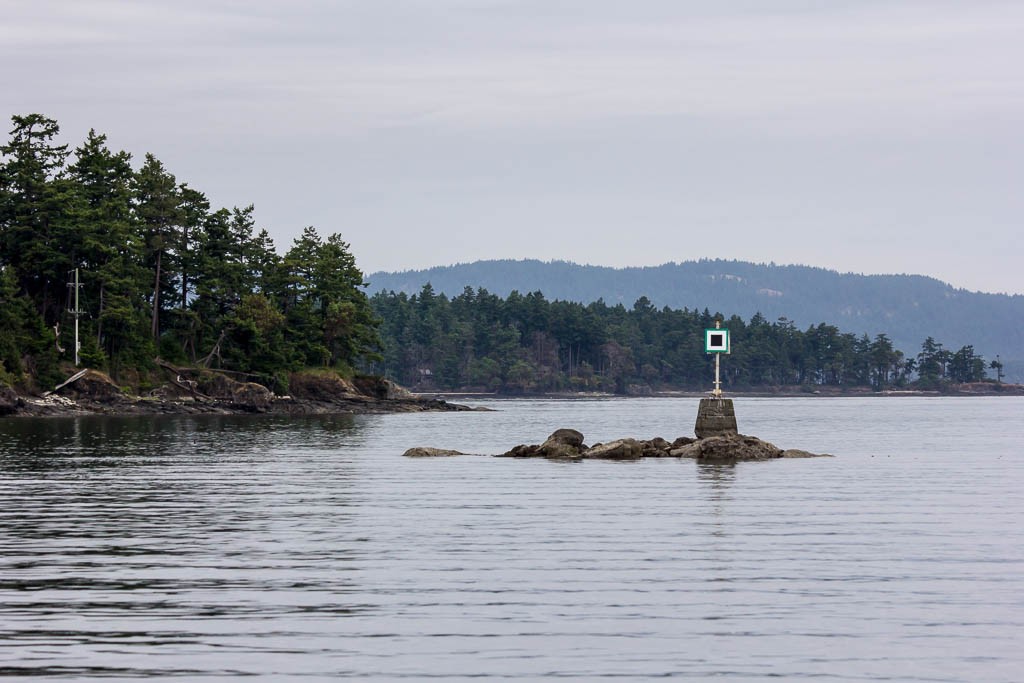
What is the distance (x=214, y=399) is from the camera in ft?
405

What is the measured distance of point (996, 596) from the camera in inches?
797

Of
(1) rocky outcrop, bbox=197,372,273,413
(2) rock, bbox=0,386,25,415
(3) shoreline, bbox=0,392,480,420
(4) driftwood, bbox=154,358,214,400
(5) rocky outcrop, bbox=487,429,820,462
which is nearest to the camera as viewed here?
(5) rocky outcrop, bbox=487,429,820,462

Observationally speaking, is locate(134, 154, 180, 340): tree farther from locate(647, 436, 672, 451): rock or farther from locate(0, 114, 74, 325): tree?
locate(647, 436, 672, 451): rock

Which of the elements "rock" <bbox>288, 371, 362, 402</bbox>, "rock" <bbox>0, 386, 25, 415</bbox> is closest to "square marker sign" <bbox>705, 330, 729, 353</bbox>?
"rock" <bbox>0, 386, 25, 415</bbox>

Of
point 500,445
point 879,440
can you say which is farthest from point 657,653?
point 879,440

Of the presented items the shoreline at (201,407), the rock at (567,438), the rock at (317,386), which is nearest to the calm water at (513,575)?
the rock at (567,438)

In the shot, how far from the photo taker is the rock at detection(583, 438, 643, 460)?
54.4 m

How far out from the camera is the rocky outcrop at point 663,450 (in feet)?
178

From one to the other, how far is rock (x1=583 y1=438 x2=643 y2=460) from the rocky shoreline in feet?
206

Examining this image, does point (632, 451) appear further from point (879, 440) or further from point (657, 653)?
point (657, 653)

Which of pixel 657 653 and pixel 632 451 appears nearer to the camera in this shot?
pixel 657 653

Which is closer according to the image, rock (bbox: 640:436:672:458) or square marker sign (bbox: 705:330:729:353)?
rock (bbox: 640:436:672:458)

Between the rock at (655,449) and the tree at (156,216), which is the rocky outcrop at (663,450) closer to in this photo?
the rock at (655,449)

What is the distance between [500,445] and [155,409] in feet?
170
